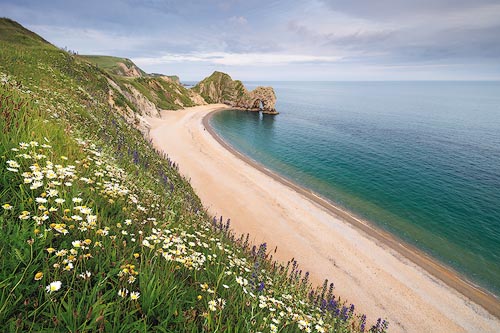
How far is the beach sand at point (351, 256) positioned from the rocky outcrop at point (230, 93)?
10098cm

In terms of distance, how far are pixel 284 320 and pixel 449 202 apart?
1701 inches

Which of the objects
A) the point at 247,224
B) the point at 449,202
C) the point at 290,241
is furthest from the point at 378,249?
the point at 449,202

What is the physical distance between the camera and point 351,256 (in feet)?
76.7

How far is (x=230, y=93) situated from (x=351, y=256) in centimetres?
13269

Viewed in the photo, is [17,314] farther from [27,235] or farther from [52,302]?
[27,235]

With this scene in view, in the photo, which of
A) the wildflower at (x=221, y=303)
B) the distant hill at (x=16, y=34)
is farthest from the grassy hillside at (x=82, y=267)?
the distant hill at (x=16, y=34)

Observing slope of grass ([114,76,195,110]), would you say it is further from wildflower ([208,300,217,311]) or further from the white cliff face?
wildflower ([208,300,217,311])

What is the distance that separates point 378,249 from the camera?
24703 mm

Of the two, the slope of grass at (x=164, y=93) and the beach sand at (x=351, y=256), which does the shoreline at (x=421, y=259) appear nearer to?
the beach sand at (x=351, y=256)

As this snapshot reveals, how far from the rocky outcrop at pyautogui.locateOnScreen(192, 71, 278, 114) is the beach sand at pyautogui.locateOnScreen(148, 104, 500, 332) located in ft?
331

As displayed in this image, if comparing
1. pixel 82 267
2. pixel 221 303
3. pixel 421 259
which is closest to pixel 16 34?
pixel 82 267

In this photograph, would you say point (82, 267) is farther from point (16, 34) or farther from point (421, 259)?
point (16, 34)

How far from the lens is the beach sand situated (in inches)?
719

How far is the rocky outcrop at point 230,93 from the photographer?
133375 mm
